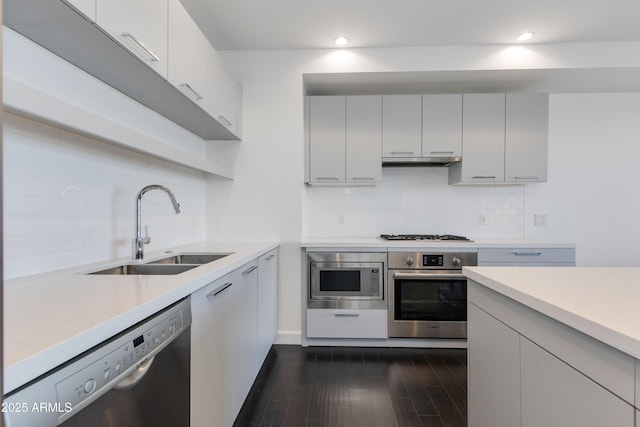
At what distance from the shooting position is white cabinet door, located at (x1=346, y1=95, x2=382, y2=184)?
2.75 meters

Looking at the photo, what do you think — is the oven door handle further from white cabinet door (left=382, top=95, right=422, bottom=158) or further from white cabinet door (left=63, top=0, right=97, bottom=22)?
white cabinet door (left=63, top=0, right=97, bottom=22)

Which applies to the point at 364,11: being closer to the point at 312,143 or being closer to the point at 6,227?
the point at 312,143

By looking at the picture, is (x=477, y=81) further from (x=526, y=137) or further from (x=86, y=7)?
(x=86, y=7)

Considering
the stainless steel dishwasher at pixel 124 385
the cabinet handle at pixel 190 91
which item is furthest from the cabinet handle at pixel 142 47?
the stainless steel dishwasher at pixel 124 385

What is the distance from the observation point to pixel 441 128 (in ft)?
8.98

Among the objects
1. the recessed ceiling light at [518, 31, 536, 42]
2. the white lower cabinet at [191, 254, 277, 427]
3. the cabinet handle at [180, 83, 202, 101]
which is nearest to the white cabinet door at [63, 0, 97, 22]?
the cabinet handle at [180, 83, 202, 101]

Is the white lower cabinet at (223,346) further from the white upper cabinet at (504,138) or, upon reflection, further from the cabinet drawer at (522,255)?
the white upper cabinet at (504,138)

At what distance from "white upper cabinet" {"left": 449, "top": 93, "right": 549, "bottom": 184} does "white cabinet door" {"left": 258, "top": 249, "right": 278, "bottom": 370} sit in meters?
1.91

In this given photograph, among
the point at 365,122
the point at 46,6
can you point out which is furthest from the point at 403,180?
the point at 46,6

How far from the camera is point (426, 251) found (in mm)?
2490

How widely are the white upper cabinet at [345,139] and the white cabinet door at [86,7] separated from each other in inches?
73.2

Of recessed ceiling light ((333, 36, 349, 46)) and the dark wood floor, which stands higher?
recessed ceiling light ((333, 36, 349, 46))

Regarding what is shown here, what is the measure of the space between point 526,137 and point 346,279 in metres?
2.10

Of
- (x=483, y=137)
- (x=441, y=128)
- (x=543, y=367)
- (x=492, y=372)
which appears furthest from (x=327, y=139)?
(x=543, y=367)
